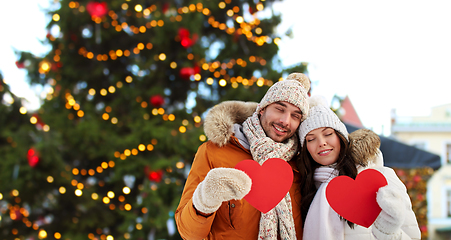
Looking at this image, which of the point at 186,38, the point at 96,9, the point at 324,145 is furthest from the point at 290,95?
the point at 96,9

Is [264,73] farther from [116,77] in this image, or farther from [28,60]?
[28,60]

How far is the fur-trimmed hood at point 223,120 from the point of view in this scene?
1.40 meters

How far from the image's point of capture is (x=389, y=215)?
1046 millimetres

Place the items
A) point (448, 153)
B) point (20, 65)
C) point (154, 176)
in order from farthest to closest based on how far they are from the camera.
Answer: point (448, 153) < point (20, 65) < point (154, 176)

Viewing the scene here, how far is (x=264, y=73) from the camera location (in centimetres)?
389

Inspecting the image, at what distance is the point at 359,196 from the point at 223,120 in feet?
2.31

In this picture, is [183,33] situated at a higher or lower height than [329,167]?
higher

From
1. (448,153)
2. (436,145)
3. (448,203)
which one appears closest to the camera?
(448,203)

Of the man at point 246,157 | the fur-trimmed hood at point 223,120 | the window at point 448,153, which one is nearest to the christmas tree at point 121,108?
the fur-trimmed hood at point 223,120

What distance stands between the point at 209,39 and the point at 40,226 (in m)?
3.43

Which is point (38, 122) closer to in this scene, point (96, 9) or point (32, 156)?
point (32, 156)

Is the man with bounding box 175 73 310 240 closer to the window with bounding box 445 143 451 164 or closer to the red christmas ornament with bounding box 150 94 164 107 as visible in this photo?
the red christmas ornament with bounding box 150 94 164 107

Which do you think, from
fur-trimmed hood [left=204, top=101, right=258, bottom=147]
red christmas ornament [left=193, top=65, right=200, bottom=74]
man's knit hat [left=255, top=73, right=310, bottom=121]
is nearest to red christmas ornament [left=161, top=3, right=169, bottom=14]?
red christmas ornament [left=193, top=65, right=200, bottom=74]

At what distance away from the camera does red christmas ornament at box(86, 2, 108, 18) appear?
3.73 metres
